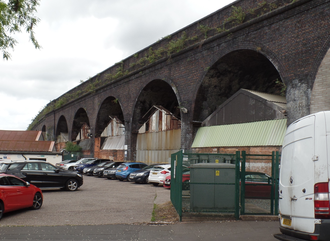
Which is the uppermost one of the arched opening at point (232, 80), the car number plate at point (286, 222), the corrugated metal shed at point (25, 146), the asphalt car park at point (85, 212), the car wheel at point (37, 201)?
the arched opening at point (232, 80)

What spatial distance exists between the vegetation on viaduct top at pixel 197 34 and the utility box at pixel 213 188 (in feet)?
36.5

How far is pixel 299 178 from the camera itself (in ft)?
19.1

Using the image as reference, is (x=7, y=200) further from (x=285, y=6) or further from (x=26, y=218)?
(x=285, y=6)

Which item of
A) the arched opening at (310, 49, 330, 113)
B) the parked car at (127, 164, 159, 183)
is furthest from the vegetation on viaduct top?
the parked car at (127, 164, 159, 183)

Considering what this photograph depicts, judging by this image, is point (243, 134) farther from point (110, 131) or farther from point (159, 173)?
point (110, 131)

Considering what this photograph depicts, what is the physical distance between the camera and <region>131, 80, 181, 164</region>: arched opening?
28.7 m

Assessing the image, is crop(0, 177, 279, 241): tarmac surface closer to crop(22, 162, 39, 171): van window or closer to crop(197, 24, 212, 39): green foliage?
crop(22, 162, 39, 171): van window

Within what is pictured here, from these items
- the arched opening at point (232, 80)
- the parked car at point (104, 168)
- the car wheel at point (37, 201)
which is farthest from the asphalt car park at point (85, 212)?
the parked car at point (104, 168)

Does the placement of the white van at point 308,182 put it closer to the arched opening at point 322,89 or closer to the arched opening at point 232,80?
the arched opening at point 322,89

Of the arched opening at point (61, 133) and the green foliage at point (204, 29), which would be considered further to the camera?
the arched opening at point (61, 133)

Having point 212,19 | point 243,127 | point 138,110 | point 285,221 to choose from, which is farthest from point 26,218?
point 138,110

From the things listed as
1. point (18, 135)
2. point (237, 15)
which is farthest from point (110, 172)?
point (18, 135)

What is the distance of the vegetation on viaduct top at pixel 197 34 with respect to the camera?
1972 centimetres

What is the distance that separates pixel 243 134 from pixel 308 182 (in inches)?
555
